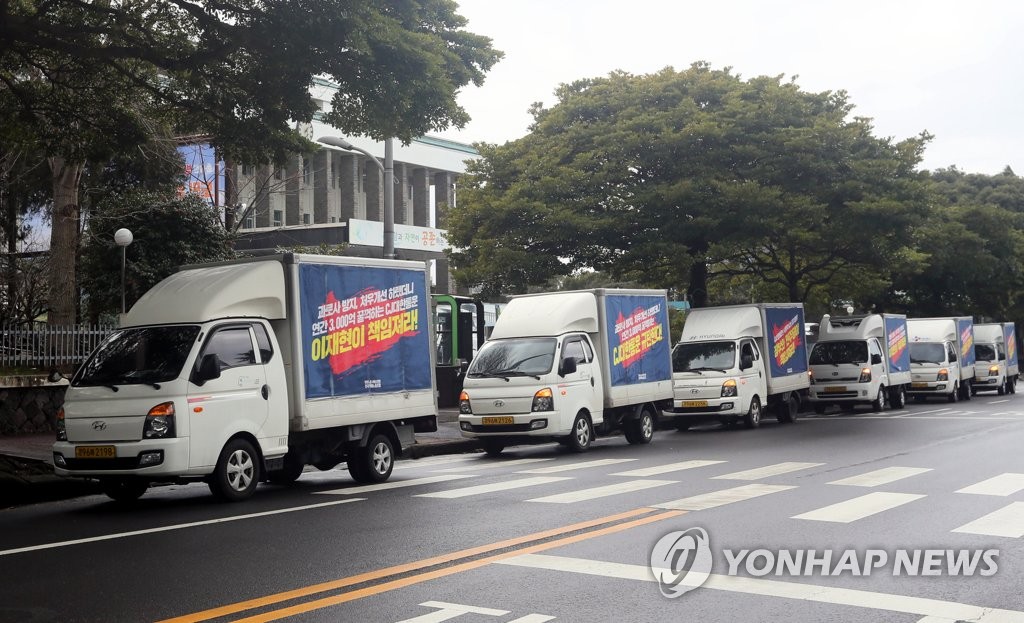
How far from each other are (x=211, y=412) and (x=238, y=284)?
62.5 inches

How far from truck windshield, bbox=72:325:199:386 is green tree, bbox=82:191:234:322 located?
1557cm

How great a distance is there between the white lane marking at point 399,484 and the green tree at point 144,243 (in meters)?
14.9

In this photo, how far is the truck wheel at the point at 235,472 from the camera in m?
11.1

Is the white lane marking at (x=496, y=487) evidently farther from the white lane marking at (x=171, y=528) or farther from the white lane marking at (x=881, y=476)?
the white lane marking at (x=881, y=476)

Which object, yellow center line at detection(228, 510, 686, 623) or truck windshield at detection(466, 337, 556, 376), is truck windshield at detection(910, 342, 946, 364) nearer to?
truck windshield at detection(466, 337, 556, 376)

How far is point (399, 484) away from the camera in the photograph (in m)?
13.0

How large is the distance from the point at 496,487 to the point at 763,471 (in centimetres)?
359

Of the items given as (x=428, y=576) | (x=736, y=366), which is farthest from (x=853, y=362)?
(x=428, y=576)

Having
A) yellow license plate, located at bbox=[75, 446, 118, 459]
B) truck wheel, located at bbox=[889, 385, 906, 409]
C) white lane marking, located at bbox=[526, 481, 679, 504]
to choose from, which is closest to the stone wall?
→ yellow license plate, located at bbox=[75, 446, 118, 459]

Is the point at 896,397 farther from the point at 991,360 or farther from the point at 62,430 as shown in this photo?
the point at 62,430

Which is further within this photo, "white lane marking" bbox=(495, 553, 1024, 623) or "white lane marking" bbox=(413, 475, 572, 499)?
"white lane marking" bbox=(413, 475, 572, 499)

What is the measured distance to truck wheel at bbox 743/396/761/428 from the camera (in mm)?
22719

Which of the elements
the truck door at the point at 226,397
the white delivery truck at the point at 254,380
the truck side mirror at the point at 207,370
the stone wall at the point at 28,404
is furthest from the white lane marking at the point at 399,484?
the stone wall at the point at 28,404

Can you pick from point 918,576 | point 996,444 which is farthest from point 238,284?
point 996,444
